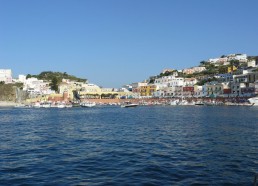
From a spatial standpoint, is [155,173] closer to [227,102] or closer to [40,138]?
[40,138]

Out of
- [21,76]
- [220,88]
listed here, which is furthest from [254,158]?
[21,76]

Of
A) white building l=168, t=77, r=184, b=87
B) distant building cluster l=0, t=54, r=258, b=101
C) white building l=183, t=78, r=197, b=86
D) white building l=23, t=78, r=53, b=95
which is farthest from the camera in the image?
white building l=23, t=78, r=53, b=95

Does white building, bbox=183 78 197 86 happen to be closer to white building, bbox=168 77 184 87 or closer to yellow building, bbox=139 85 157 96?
Answer: white building, bbox=168 77 184 87

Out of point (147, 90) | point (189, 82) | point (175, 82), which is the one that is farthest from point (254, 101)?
point (147, 90)

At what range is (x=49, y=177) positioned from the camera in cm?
1412

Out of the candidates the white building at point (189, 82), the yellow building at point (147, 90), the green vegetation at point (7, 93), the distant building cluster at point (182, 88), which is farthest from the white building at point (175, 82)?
the green vegetation at point (7, 93)

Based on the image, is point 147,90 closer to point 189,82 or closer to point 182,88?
point 189,82

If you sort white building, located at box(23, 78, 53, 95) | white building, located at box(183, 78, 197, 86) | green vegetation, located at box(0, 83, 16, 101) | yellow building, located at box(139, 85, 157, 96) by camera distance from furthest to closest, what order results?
green vegetation, located at box(0, 83, 16, 101) < white building, located at box(23, 78, 53, 95) < yellow building, located at box(139, 85, 157, 96) < white building, located at box(183, 78, 197, 86)

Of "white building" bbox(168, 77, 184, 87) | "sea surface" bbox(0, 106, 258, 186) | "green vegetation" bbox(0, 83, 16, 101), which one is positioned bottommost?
"sea surface" bbox(0, 106, 258, 186)

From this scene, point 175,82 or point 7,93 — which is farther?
point 7,93

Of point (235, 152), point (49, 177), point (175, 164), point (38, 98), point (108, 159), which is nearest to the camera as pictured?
point (49, 177)

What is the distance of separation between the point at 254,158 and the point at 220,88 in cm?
10923

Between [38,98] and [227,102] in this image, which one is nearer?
[227,102]

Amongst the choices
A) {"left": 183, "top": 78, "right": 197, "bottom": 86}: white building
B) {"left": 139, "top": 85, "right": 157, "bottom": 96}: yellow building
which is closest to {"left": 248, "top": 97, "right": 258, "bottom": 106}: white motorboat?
{"left": 183, "top": 78, "right": 197, "bottom": 86}: white building
